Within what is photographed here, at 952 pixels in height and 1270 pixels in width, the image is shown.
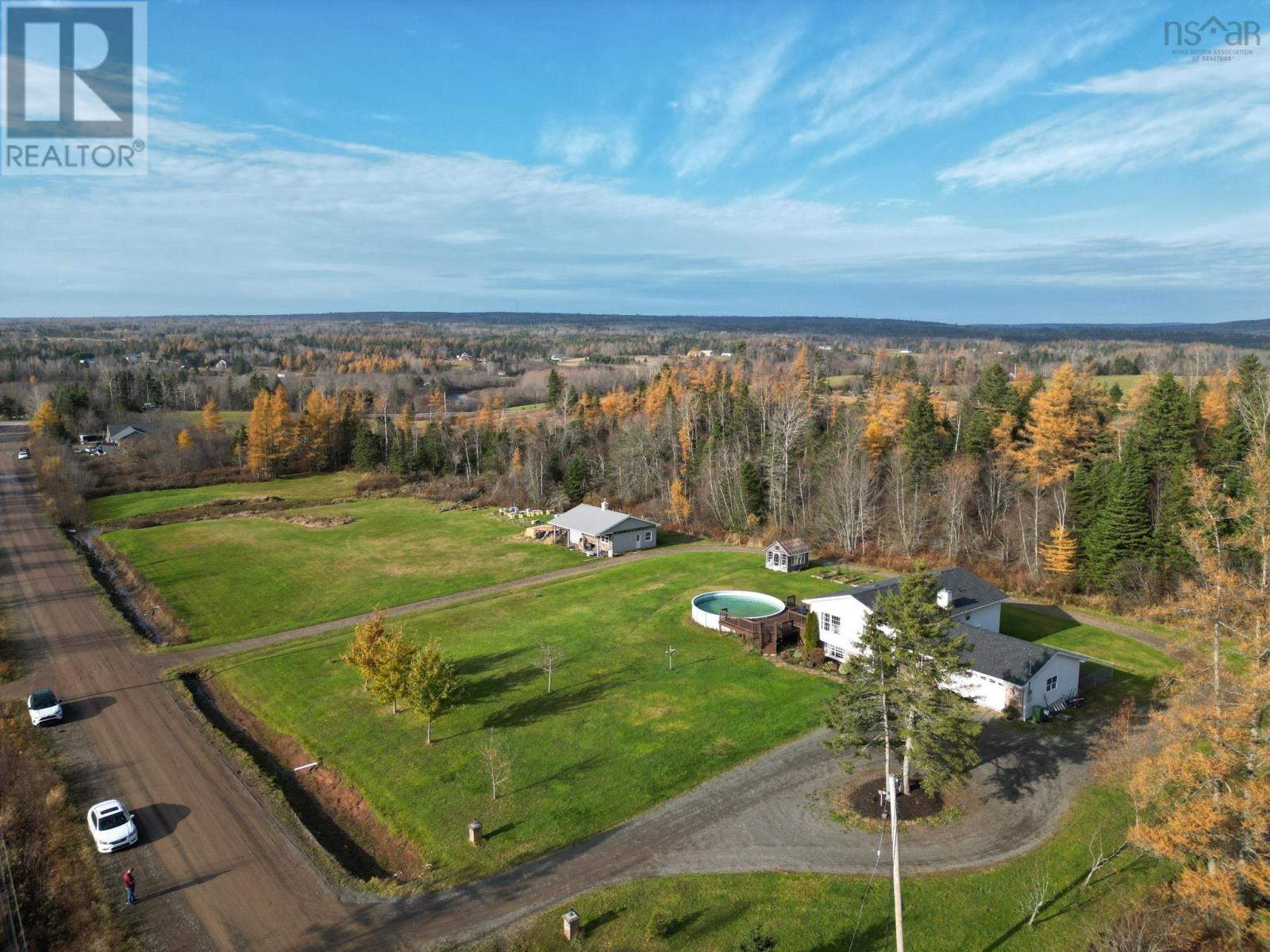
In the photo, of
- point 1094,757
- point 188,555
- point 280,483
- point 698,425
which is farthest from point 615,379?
point 1094,757

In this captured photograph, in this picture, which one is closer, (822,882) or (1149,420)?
(822,882)

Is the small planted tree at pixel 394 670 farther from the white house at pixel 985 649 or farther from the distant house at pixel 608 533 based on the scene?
the distant house at pixel 608 533

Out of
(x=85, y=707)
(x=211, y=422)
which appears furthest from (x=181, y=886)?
(x=211, y=422)

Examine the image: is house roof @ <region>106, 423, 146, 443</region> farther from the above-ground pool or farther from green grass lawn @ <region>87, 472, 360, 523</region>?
the above-ground pool

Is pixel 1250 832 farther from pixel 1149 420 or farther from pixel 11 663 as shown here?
pixel 11 663

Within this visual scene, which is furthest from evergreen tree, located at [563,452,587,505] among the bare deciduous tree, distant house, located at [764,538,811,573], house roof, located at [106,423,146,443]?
house roof, located at [106,423,146,443]

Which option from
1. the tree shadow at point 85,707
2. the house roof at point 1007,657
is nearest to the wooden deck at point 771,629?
the house roof at point 1007,657
